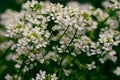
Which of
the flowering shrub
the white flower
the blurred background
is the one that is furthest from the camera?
the blurred background

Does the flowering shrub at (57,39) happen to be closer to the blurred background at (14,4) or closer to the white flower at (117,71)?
the white flower at (117,71)

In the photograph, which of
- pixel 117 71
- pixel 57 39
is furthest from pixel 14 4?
pixel 57 39

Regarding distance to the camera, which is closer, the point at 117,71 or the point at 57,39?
the point at 57,39

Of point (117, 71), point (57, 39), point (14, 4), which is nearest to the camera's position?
point (57, 39)

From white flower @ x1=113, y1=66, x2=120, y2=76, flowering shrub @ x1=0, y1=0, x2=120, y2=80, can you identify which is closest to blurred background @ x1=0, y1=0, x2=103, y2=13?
white flower @ x1=113, y1=66, x2=120, y2=76

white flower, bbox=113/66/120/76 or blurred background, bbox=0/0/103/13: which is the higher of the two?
blurred background, bbox=0/0/103/13

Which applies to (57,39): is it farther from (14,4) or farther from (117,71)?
(14,4)

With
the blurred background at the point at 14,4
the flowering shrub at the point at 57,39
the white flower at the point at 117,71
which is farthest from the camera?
the blurred background at the point at 14,4

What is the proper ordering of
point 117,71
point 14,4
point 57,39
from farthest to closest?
point 14,4 < point 117,71 < point 57,39

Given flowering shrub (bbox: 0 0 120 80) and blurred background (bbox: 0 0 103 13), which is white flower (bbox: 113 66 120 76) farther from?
blurred background (bbox: 0 0 103 13)

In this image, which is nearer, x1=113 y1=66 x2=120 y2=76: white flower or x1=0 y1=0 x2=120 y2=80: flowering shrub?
x1=0 y1=0 x2=120 y2=80: flowering shrub

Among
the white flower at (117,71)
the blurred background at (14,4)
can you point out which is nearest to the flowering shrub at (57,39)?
the white flower at (117,71)

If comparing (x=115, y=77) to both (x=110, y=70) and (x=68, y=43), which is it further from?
(x=68, y=43)
